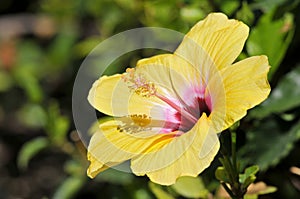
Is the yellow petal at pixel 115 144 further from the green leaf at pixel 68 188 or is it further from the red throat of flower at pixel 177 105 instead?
the green leaf at pixel 68 188

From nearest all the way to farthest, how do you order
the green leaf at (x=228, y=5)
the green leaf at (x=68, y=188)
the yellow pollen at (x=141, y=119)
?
the yellow pollen at (x=141, y=119), the green leaf at (x=228, y=5), the green leaf at (x=68, y=188)

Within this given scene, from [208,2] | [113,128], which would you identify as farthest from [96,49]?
[113,128]

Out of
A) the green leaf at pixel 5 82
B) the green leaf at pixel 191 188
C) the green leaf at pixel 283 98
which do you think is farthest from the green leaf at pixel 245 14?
the green leaf at pixel 5 82

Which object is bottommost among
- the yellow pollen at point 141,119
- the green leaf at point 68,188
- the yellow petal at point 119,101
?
the green leaf at point 68,188

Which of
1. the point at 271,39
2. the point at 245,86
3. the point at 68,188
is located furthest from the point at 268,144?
the point at 68,188

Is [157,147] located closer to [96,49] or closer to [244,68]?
[244,68]

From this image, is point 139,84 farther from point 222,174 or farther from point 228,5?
point 228,5
